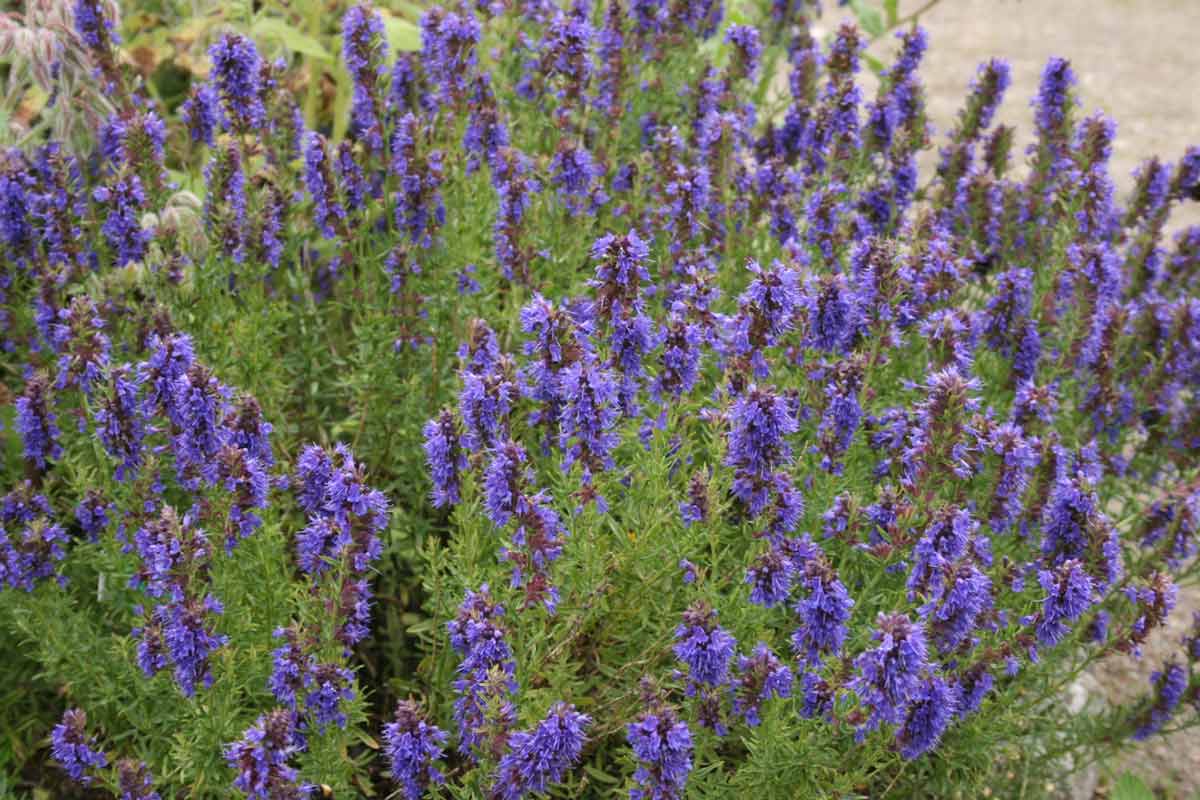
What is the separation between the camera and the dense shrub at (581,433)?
293 centimetres

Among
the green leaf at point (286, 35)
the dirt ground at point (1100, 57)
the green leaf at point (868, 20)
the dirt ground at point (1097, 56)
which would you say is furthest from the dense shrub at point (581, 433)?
the dirt ground at point (1097, 56)

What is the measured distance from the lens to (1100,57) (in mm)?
11547

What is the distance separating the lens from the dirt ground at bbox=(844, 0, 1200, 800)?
9.91 m

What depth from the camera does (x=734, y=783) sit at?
122 inches

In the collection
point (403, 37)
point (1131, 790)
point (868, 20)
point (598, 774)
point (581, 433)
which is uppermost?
point (868, 20)

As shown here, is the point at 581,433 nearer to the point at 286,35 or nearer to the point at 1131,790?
the point at 1131,790

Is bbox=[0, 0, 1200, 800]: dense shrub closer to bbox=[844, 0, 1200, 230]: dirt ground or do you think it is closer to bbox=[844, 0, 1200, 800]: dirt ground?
bbox=[844, 0, 1200, 800]: dirt ground

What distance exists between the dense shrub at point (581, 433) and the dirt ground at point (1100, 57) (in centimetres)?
469

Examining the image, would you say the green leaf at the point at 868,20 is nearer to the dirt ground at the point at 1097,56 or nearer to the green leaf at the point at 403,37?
the green leaf at the point at 403,37

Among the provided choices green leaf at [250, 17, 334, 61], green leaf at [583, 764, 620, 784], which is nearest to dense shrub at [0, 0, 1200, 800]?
green leaf at [583, 764, 620, 784]

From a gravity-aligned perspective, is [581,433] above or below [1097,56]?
below

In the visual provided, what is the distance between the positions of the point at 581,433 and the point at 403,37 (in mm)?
2404

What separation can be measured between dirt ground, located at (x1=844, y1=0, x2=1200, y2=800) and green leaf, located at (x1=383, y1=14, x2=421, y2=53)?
515 cm

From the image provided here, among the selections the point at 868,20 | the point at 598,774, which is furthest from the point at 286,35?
the point at 598,774
